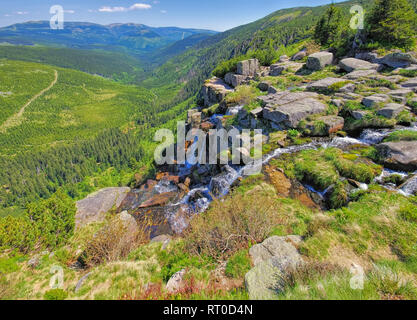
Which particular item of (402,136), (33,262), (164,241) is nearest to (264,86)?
(402,136)

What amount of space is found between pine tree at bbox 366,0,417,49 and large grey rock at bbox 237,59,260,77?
681 inches

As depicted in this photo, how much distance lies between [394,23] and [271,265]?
36557 mm

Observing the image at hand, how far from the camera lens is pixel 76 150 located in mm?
123875

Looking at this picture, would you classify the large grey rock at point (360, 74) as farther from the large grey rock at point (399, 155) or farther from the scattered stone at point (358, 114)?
the large grey rock at point (399, 155)

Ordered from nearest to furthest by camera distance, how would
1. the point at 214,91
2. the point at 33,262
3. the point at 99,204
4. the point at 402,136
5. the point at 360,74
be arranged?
the point at 33,262 → the point at 402,136 → the point at 360,74 → the point at 99,204 → the point at 214,91

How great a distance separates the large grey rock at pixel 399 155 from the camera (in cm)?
1060

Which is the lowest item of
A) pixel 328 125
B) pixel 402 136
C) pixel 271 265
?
pixel 271 265

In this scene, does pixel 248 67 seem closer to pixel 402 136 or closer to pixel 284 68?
pixel 284 68

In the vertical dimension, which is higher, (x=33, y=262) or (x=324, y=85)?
(x=324, y=85)

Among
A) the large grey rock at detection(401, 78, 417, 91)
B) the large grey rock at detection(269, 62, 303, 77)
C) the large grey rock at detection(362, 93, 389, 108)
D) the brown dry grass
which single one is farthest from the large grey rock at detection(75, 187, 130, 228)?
the large grey rock at detection(401, 78, 417, 91)

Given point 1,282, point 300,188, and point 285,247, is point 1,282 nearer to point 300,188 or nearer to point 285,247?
point 285,247

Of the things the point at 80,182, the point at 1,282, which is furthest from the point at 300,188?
the point at 80,182

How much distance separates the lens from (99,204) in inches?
1022

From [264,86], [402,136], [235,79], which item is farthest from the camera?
[235,79]
